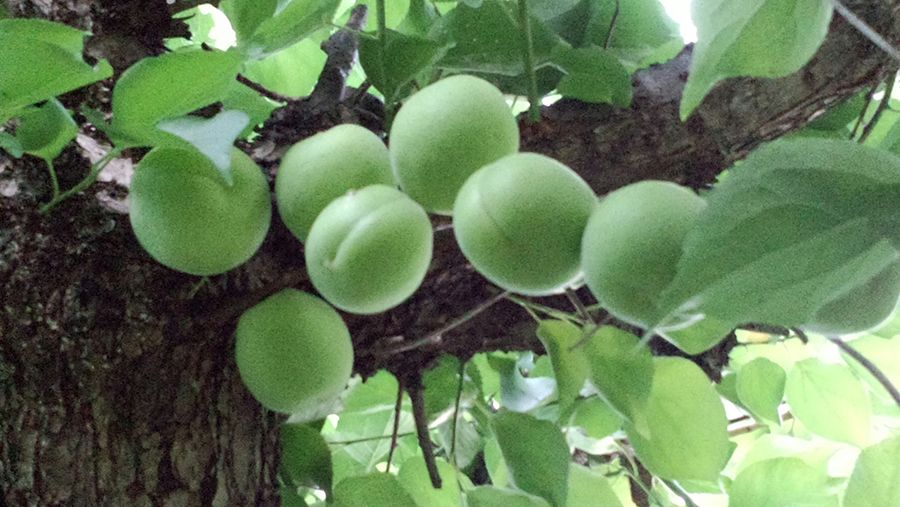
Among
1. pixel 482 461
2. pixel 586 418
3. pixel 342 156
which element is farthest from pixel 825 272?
pixel 482 461

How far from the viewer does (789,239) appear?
0.68 ft

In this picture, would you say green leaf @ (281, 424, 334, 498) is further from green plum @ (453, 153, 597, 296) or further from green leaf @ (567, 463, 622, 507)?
green plum @ (453, 153, 597, 296)

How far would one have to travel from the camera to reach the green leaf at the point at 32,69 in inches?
11.2

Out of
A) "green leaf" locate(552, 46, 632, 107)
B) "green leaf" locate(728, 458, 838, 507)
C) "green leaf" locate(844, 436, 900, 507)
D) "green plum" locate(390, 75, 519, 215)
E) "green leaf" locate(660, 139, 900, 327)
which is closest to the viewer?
"green leaf" locate(660, 139, 900, 327)

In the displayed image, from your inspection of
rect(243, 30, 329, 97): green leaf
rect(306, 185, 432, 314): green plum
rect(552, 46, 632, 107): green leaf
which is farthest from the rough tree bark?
rect(243, 30, 329, 97): green leaf

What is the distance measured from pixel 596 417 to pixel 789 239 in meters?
0.46

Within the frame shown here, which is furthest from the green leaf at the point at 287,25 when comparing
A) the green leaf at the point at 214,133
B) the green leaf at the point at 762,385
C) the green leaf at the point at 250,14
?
the green leaf at the point at 762,385

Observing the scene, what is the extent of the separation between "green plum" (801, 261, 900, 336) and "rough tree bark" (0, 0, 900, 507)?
20 centimetres

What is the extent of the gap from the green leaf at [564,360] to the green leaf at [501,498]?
2.7 inches

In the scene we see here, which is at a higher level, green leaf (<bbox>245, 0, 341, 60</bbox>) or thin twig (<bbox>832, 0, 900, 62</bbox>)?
thin twig (<bbox>832, 0, 900, 62</bbox>)

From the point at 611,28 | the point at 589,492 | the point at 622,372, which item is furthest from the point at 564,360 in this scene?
the point at 611,28

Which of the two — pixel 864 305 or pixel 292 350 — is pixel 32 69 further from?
pixel 864 305

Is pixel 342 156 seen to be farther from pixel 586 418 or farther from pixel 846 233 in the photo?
pixel 586 418

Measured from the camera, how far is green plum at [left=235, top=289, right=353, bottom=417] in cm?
36
